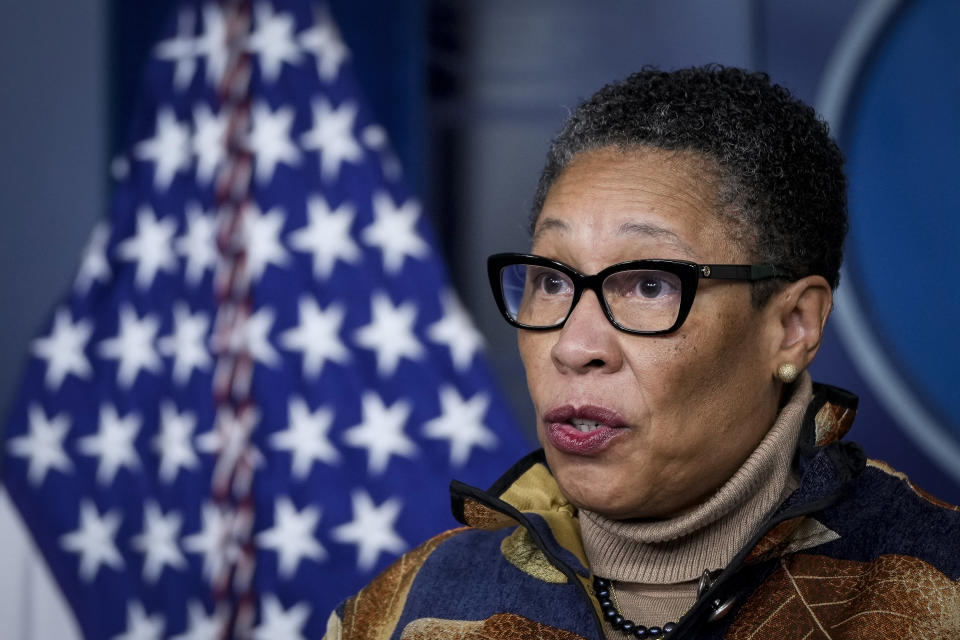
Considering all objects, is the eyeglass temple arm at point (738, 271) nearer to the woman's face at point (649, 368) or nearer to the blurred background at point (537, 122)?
the woman's face at point (649, 368)

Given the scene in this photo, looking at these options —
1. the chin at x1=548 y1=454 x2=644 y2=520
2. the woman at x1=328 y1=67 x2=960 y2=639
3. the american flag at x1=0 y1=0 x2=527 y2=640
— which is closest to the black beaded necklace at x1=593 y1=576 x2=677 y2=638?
the woman at x1=328 y1=67 x2=960 y2=639

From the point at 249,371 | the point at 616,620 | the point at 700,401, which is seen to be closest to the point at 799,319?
the point at 700,401

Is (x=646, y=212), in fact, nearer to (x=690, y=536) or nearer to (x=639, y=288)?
(x=639, y=288)

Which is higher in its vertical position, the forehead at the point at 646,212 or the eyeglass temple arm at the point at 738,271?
the forehead at the point at 646,212

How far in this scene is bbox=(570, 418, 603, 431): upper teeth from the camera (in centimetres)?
115

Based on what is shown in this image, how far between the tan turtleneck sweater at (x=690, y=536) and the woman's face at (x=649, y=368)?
0.02 metres

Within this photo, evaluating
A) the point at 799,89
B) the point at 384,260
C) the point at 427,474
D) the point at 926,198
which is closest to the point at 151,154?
the point at 384,260

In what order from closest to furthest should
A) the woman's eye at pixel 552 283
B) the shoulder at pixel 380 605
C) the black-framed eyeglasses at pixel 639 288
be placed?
1. the black-framed eyeglasses at pixel 639 288
2. the woman's eye at pixel 552 283
3. the shoulder at pixel 380 605

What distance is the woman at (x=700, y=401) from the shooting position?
3.70ft

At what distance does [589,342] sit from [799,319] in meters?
0.28

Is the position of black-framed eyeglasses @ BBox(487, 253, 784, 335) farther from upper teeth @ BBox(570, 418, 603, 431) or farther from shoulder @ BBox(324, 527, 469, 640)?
shoulder @ BBox(324, 527, 469, 640)

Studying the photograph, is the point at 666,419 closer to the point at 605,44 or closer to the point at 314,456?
the point at 314,456

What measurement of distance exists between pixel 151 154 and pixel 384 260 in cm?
72

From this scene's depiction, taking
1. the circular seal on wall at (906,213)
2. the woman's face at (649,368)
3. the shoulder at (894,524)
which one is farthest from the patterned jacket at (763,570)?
the circular seal on wall at (906,213)
